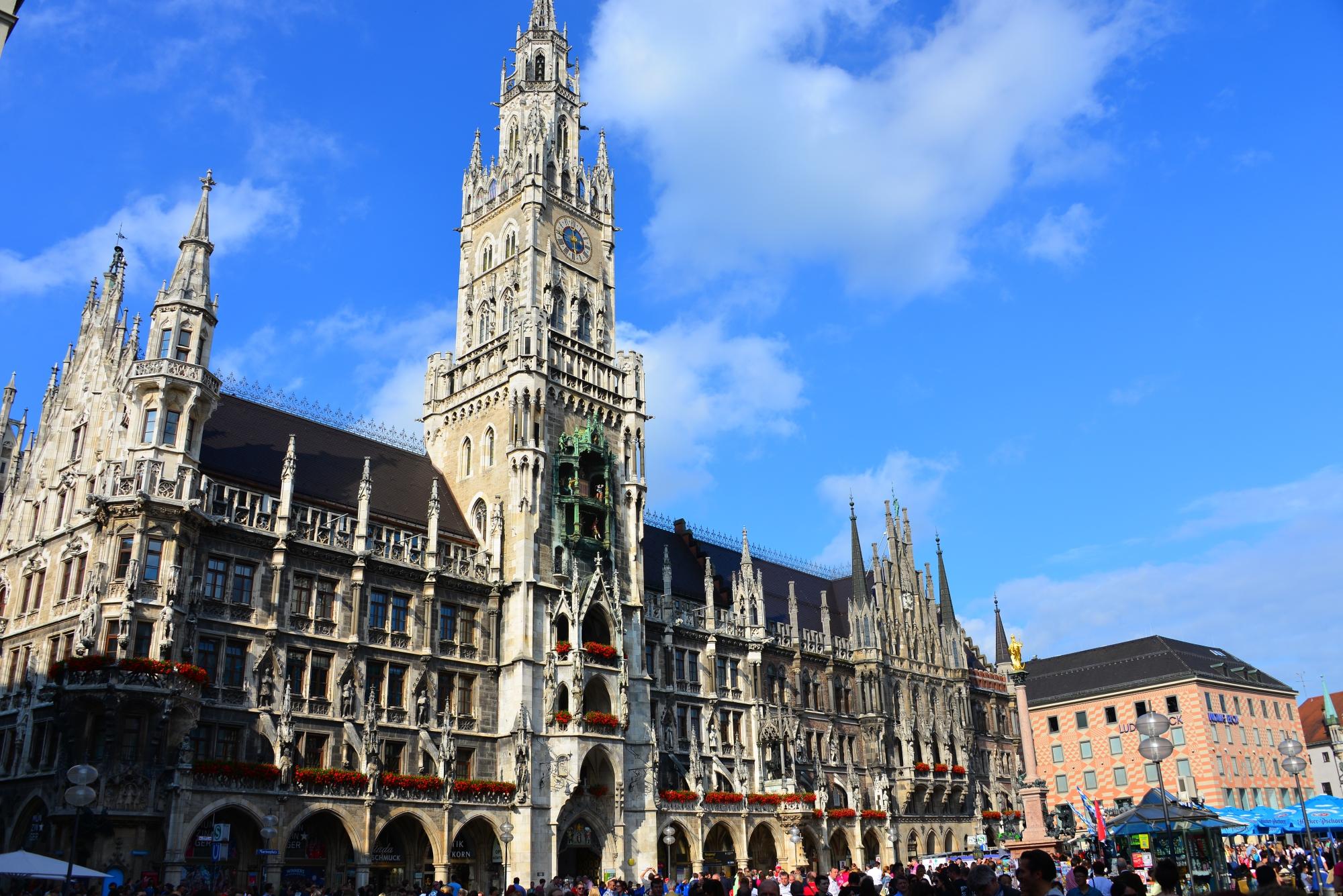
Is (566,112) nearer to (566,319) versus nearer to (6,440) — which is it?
(566,319)

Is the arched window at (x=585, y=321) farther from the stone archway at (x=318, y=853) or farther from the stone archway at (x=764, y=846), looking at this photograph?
the stone archway at (x=318, y=853)

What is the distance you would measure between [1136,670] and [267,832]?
232ft

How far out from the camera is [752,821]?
2124 inches

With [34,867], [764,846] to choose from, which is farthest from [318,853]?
[764,846]

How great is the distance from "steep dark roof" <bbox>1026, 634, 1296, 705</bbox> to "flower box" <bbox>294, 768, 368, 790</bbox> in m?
61.4

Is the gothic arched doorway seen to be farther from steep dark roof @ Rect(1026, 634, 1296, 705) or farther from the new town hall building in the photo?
steep dark roof @ Rect(1026, 634, 1296, 705)

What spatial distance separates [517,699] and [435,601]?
17.8ft

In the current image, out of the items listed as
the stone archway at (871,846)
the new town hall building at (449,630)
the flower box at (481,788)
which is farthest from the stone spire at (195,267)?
the stone archway at (871,846)

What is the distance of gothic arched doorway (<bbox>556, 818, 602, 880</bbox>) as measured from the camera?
45.8 meters

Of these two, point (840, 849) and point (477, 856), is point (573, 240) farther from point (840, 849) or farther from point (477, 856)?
point (840, 849)

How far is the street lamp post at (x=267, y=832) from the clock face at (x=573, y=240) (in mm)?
32474

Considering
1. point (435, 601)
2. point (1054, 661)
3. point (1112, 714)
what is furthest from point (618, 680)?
point (1054, 661)

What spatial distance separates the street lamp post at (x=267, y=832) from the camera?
3569cm

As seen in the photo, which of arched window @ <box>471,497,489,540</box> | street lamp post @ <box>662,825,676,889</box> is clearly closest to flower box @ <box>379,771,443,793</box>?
street lamp post @ <box>662,825,676,889</box>
